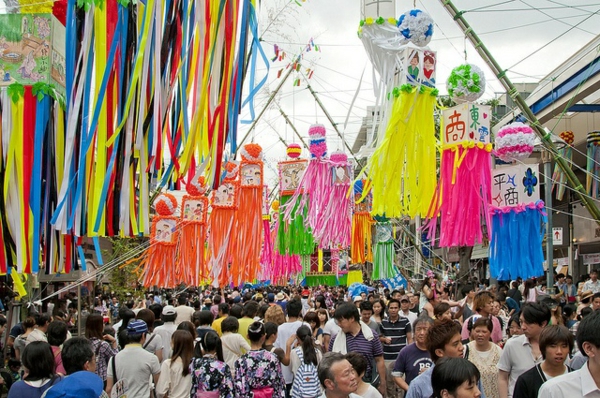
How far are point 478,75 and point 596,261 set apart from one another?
12443 mm

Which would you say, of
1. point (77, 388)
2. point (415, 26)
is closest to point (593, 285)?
point (415, 26)

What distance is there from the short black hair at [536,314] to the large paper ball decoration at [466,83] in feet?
12.4

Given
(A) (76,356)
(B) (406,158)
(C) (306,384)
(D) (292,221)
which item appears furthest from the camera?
(D) (292,221)

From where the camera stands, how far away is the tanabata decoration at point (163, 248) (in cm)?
1262

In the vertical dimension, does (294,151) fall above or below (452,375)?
above

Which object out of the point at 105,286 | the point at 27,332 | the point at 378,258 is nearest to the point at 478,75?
the point at 27,332

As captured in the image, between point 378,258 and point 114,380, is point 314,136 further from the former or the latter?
point 114,380

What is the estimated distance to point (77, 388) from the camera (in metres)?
3.62

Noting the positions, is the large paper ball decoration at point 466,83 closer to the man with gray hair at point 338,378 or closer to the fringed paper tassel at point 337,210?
the fringed paper tassel at point 337,210

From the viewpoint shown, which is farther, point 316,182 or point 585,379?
point 316,182

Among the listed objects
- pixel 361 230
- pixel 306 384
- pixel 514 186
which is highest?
pixel 514 186

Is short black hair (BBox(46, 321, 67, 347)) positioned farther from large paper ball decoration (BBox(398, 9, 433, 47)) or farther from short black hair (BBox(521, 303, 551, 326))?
large paper ball decoration (BBox(398, 9, 433, 47))

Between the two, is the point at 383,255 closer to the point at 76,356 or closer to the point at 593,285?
the point at 593,285

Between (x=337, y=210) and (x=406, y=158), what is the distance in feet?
19.7
